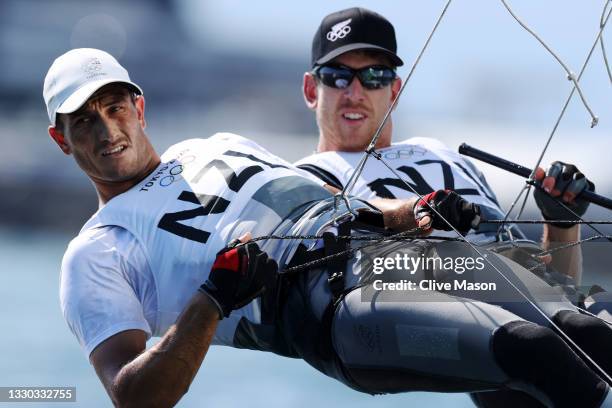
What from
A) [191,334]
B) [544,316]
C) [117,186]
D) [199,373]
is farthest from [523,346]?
[199,373]

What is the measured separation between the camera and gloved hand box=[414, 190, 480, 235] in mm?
2021

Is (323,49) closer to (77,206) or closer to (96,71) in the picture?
(96,71)

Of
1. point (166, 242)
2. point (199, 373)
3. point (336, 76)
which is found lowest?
point (199, 373)

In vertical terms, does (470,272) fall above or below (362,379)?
above

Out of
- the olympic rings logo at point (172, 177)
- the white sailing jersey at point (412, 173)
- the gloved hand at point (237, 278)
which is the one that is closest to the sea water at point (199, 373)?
the white sailing jersey at point (412, 173)

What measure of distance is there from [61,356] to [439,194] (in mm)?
3412

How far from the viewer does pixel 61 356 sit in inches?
204

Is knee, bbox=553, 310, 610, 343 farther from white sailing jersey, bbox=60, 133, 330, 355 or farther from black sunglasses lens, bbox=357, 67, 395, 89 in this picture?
black sunglasses lens, bbox=357, 67, 395, 89

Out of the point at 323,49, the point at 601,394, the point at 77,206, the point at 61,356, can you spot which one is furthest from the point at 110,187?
the point at 77,206

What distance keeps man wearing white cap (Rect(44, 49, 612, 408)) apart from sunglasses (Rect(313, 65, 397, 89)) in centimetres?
38

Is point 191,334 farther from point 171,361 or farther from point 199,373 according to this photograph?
point 199,373

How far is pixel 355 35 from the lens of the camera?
8.48ft

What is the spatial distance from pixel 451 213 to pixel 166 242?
1.51ft

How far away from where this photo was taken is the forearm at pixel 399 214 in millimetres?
2127
